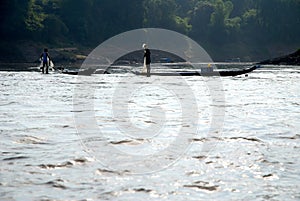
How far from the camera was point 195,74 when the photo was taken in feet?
97.3

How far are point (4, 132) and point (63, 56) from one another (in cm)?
7278

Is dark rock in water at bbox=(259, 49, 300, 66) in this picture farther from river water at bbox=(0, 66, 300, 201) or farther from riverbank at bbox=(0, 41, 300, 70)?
river water at bbox=(0, 66, 300, 201)

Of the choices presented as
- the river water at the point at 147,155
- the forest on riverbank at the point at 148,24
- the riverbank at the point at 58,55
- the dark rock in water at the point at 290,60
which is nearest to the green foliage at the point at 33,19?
the forest on riverbank at the point at 148,24

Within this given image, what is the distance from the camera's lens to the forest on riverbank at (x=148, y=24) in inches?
3342

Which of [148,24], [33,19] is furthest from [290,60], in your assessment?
[148,24]

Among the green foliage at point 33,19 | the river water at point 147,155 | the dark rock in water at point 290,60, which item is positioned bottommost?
the river water at point 147,155

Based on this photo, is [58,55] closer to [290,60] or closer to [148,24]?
[290,60]

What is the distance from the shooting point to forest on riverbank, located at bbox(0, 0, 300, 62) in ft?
278

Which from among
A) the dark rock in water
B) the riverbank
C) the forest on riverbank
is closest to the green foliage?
the forest on riverbank

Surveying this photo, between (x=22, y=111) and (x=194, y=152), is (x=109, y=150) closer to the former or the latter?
(x=194, y=152)

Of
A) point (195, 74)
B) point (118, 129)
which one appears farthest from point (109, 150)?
point (195, 74)

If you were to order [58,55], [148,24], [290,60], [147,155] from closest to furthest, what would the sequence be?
[147,155], [290,60], [58,55], [148,24]

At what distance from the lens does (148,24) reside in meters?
114

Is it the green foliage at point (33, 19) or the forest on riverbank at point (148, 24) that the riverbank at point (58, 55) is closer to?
the forest on riverbank at point (148, 24)
